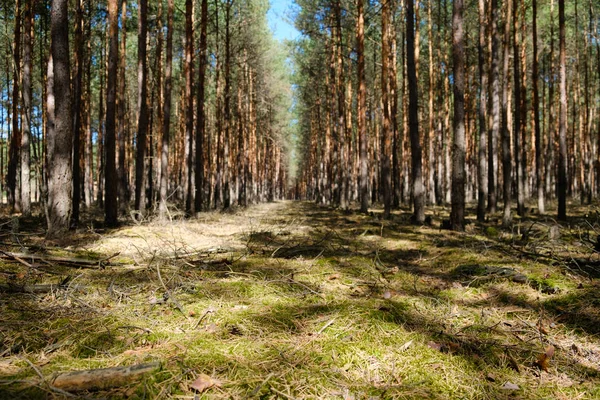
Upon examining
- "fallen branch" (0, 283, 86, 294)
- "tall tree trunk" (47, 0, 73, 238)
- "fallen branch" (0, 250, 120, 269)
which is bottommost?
"fallen branch" (0, 283, 86, 294)

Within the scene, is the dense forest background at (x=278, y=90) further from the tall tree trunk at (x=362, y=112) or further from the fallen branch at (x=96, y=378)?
the fallen branch at (x=96, y=378)

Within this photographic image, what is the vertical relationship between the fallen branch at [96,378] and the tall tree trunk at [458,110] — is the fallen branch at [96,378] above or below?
below

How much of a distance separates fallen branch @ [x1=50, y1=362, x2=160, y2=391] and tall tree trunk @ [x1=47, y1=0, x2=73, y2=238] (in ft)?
18.7

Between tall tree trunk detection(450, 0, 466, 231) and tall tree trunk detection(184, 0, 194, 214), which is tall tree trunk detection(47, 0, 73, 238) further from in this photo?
tall tree trunk detection(450, 0, 466, 231)

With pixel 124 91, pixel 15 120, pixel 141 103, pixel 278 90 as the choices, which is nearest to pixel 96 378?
pixel 141 103

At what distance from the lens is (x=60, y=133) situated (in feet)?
21.2

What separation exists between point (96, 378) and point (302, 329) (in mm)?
1362

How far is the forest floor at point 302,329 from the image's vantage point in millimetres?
1891

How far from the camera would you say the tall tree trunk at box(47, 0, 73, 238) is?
642 centimetres

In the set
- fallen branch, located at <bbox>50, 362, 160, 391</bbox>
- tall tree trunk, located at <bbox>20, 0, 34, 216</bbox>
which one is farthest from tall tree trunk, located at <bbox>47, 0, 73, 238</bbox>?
tall tree trunk, located at <bbox>20, 0, 34, 216</bbox>

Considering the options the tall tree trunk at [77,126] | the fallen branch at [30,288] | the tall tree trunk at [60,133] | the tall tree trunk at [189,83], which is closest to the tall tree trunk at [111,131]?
the tall tree trunk at [77,126]

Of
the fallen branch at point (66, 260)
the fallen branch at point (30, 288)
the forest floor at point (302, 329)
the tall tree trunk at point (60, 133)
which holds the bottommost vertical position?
the forest floor at point (302, 329)

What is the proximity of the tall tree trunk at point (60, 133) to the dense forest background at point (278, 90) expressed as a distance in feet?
0.07

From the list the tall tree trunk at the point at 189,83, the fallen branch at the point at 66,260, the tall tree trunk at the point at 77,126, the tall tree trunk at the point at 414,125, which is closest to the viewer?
the fallen branch at the point at 66,260
